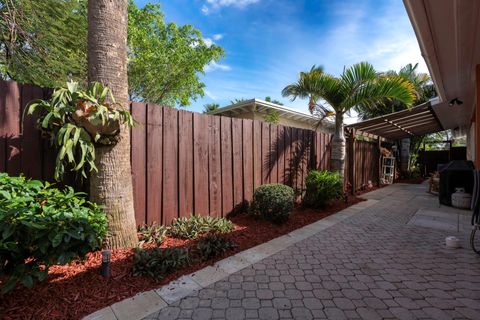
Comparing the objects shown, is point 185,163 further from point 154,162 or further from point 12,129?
point 12,129

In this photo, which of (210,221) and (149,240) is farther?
(210,221)

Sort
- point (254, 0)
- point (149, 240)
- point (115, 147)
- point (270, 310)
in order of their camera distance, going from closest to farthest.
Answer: point (270, 310) → point (115, 147) → point (149, 240) → point (254, 0)

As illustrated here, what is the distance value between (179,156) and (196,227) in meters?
1.13

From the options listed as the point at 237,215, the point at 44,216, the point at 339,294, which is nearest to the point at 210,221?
the point at 237,215

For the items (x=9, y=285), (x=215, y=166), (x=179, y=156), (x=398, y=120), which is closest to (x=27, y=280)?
(x=9, y=285)

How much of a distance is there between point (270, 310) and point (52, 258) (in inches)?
69.2

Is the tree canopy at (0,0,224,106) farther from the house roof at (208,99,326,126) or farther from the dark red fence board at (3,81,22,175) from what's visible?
the house roof at (208,99,326,126)

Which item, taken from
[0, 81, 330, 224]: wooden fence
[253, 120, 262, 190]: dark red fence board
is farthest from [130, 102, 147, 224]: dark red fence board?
[253, 120, 262, 190]: dark red fence board

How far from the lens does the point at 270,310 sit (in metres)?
2.01

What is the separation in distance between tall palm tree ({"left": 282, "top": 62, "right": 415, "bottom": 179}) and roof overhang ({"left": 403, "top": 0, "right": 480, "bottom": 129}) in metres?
0.80

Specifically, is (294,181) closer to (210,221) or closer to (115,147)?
(210,221)

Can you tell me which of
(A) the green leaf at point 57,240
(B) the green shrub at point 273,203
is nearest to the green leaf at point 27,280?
(A) the green leaf at point 57,240

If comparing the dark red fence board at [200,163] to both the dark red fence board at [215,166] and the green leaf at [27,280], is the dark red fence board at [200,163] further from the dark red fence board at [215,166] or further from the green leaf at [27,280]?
the green leaf at [27,280]

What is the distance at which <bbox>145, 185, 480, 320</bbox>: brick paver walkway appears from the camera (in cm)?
200
